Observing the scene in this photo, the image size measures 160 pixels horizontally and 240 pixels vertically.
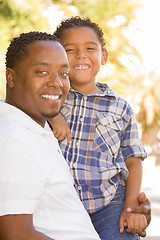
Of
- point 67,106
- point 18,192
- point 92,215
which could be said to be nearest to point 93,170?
point 92,215

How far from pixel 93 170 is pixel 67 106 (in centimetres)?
50

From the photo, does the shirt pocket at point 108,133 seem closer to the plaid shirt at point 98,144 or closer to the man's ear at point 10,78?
the plaid shirt at point 98,144

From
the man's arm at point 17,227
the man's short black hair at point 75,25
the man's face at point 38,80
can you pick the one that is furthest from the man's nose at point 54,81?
the man's short black hair at point 75,25

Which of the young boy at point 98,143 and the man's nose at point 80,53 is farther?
the man's nose at point 80,53

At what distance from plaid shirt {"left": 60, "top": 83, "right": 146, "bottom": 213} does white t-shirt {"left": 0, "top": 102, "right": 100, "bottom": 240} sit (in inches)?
27.6

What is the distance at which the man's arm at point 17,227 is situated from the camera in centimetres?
150

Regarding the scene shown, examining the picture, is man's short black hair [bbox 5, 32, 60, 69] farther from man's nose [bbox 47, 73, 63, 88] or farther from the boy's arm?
the boy's arm

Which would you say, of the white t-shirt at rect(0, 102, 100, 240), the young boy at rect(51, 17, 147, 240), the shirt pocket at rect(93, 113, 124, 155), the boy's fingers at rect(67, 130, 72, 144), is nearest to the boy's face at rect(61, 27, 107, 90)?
the young boy at rect(51, 17, 147, 240)

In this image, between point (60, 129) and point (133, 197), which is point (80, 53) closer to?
point (60, 129)

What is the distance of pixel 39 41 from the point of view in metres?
1.91

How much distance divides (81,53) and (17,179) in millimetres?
1513

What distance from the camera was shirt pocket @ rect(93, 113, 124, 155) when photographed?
2.67 m

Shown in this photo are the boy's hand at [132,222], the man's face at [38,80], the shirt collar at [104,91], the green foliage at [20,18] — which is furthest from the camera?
the green foliage at [20,18]

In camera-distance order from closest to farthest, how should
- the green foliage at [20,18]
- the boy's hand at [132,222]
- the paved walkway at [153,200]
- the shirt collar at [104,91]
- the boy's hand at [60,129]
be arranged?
the boy's hand at [132,222] < the boy's hand at [60,129] < the shirt collar at [104,91] < the paved walkway at [153,200] < the green foliage at [20,18]
